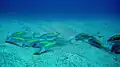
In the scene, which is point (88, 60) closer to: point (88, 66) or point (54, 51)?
point (88, 66)

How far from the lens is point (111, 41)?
4.20 meters

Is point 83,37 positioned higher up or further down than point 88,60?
higher up

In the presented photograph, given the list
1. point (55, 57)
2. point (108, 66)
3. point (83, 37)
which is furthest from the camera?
point (83, 37)

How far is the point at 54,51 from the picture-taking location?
3818 mm

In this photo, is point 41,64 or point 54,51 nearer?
point 41,64

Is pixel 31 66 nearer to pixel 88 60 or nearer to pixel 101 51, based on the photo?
pixel 88 60

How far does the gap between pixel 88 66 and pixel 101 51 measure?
92cm

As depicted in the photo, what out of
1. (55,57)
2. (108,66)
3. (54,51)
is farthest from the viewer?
(54,51)

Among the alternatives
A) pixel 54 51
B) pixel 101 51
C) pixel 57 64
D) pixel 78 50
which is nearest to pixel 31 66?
pixel 57 64

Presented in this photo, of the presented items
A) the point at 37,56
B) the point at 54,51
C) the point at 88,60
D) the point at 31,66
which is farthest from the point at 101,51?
the point at 31,66

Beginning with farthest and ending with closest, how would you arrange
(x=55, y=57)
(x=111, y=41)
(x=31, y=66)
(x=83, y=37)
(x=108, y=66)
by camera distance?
1. (x=83, y=37)
2. (x=111, y=41)
3. (x=55, y=57)
4. (x=108, y=66)
5. (x=31, y=66)

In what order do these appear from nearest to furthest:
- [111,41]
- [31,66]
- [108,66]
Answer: [31,66]
[108,66]
[111,41]

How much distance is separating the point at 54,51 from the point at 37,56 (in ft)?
1.52

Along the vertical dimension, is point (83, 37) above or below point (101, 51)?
above
